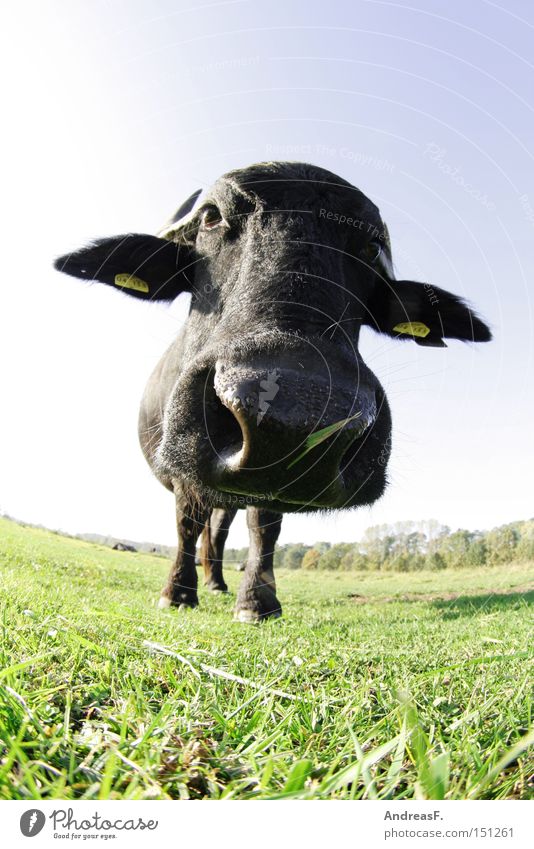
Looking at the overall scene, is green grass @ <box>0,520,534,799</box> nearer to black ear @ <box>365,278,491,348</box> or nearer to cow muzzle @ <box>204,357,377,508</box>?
cow muzzle @ <box>204,357,377,508</box>

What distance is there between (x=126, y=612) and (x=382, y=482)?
1.39 metres

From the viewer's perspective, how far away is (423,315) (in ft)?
14.9

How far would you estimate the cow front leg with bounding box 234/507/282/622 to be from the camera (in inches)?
156

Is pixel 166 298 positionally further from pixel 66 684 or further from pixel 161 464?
pixel 66 684

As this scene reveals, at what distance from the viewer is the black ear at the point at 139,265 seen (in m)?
4.01

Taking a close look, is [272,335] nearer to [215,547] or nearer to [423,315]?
[423,315]

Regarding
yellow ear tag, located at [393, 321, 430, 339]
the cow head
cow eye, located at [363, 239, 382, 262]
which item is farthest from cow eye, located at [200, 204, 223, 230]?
yellow ear tag, located at [393, 321, 430, 339]

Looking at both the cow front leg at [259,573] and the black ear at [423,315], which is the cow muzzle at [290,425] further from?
the black ear at [423,315]

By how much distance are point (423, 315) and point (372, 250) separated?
3.60 ft

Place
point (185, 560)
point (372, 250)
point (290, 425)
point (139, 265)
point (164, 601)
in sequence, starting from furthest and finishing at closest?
point (185, 560) < point (164, 601) < point (139, 265) < point (372, 250) < point (290, 425)

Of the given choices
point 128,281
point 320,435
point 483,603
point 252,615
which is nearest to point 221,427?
point 320,435

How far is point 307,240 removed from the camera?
9.78 ft

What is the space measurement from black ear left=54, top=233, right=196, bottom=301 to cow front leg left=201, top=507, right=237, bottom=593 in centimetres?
309

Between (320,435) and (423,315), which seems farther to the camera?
(423,315)
